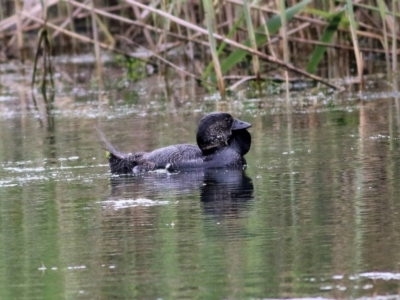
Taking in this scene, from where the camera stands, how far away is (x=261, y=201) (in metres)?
6.47

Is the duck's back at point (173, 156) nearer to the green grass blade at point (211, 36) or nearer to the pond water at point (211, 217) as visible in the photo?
the pond water at point (211, 217)

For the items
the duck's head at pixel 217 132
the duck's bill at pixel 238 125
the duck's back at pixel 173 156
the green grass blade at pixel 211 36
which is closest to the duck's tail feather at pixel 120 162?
the duck's back at pixel 173 156

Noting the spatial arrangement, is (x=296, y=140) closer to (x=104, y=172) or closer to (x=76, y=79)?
(x=104, y=172)

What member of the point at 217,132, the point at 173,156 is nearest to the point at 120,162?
the point at 173,156

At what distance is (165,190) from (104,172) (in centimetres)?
119

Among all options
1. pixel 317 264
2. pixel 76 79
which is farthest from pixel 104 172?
pixel 76 79

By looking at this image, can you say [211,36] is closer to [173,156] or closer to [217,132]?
[217,132]

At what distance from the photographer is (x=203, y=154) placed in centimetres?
848

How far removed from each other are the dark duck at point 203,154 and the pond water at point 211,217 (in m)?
0.16

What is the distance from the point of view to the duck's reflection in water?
655cm

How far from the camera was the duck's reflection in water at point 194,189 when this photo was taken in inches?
258

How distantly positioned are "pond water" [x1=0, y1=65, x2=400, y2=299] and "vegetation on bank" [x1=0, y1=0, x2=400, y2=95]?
6.39ft

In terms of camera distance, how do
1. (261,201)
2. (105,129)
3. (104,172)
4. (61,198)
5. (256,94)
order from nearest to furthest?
(261,201) → (61,198) → (104,172) → (105,129) → (256,94)

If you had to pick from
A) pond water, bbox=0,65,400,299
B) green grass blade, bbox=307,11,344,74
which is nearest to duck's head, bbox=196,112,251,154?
pond water, bbox=0,65,400,299
